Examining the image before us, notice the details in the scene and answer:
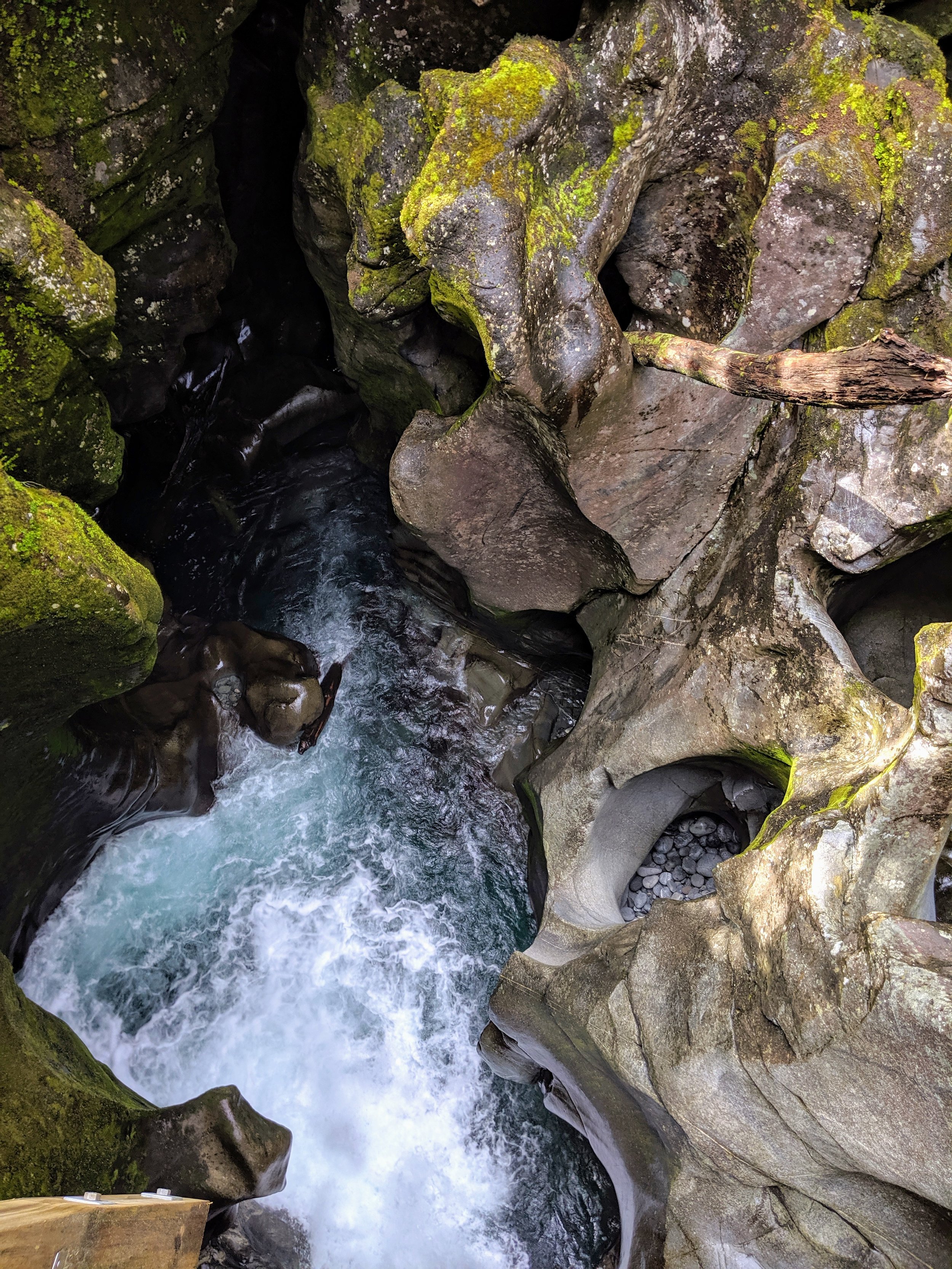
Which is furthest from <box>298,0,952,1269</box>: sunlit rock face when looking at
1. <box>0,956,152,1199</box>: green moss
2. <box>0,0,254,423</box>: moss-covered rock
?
<box>0,956,152,1199</box>: green moss

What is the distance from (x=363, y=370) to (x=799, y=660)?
184 inches

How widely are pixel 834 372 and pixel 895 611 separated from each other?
3.02 m

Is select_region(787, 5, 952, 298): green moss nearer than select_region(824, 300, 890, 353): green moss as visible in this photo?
Yes

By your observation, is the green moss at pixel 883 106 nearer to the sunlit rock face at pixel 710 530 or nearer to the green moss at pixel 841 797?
the sunlit rock face at pixel 710 530

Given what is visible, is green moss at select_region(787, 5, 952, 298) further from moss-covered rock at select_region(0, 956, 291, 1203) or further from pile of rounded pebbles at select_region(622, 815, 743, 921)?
moss-covered rock at select_region(0, 956, 291, 1203)

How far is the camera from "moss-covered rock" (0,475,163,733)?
3.74 meters

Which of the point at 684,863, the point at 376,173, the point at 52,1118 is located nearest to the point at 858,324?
the point at 376,173

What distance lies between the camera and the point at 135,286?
5695mm

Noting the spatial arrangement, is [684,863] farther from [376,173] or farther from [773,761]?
[376,173]

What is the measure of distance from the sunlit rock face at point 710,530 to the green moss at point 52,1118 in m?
2.65

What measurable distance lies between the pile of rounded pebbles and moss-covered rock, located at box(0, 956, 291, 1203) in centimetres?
323

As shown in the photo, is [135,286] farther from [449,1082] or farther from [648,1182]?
[648,1182]

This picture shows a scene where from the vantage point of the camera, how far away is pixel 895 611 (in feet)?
18.5

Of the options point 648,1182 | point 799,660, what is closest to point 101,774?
point 648,1182
